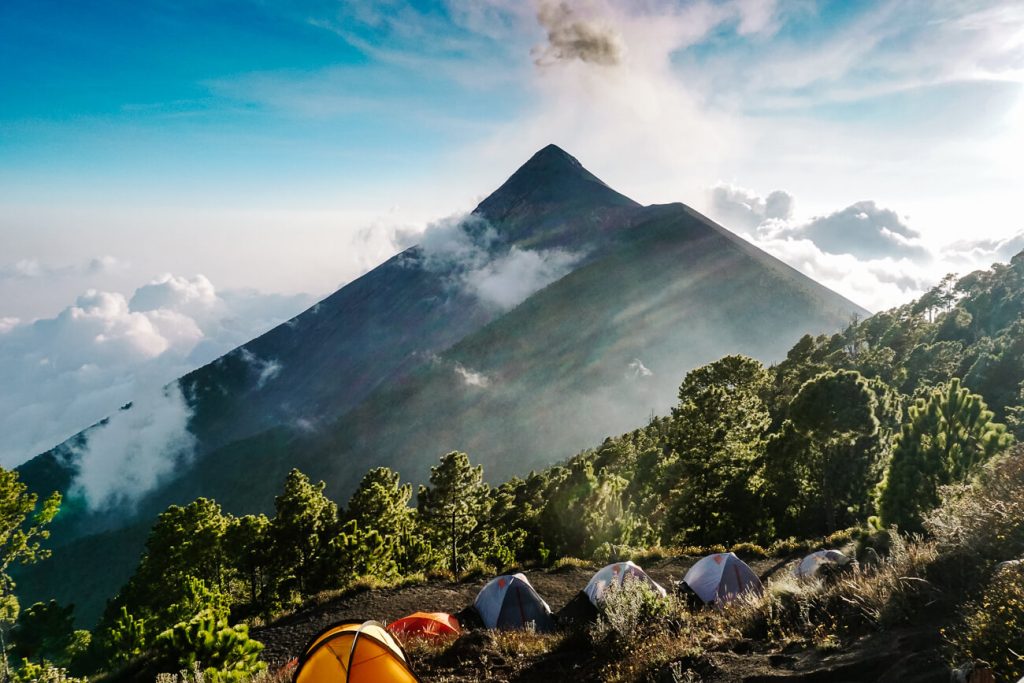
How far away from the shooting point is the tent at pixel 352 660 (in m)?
9.00

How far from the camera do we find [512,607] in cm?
A: 1730

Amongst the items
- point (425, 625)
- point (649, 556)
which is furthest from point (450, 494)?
point (425, 625)

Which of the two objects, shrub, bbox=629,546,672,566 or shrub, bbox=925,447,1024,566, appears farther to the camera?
shrub, bbox=629,546,672,566

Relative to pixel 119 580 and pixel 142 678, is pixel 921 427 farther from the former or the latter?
pixel 119 580

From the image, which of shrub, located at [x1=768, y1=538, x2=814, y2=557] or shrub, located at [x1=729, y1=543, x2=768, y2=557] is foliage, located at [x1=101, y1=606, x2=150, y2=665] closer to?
shrub, located at [x1=729, y1=543, x2=768, y2=557]

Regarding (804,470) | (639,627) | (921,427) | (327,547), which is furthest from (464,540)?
(639,627)

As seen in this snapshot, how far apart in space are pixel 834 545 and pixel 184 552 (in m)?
39.2

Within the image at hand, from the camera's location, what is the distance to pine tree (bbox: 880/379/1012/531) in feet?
69.7

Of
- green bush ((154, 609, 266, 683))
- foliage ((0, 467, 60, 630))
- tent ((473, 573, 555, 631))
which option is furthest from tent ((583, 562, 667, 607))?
foliage ((0, 467, 60, 630))

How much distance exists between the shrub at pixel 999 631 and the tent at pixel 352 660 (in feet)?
26.3

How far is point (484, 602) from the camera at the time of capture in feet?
58.7

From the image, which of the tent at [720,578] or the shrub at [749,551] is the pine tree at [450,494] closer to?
the shrub at [749,551]

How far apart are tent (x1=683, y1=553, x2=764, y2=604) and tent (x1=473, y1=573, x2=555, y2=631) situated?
5.41 metres

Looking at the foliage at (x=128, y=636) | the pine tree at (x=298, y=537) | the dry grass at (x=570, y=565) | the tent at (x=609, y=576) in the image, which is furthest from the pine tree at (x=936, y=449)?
the foliage at (x=128, y=636)
